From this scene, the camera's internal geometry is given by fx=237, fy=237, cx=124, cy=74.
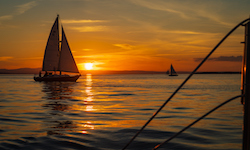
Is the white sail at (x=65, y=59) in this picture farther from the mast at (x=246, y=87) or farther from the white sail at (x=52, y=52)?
the mast at (x=246, y=87)

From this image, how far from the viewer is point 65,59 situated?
72625 millimetres

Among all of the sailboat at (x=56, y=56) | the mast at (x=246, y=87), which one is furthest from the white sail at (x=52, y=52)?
the mast at (x=246, y=87)

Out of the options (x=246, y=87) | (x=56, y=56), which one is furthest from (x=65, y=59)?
(x=246, y=87)

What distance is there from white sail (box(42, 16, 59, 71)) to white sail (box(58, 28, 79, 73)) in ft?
5.48

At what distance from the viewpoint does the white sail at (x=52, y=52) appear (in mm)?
72438

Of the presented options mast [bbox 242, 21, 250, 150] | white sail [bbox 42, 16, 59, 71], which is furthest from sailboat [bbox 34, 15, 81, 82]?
mast [bbox 242, 21, 250, 150]

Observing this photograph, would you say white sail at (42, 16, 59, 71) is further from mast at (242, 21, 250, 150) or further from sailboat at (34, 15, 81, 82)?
mast at (242, 21, 250, 150)

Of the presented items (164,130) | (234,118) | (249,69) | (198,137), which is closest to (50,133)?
(164,130)

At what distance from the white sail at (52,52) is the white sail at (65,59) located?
5.48 feet

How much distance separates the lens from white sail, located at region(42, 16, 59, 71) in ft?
238

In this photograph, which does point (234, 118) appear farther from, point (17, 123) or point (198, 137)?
point (17, 123)

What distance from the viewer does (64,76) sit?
68375 mm

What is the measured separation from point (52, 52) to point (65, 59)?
14.7ft

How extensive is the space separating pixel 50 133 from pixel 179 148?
625 centimetres
